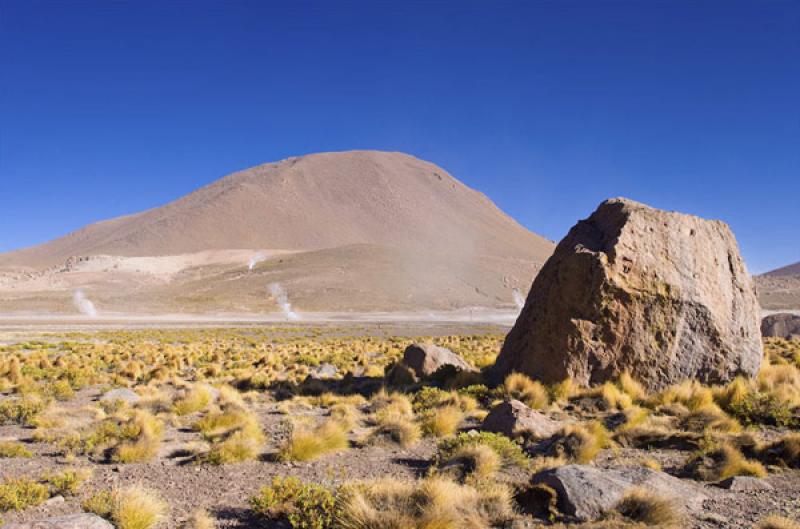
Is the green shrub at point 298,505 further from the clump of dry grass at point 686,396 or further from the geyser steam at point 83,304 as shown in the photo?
the geyser steam at point 83,304

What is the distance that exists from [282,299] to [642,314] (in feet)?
238

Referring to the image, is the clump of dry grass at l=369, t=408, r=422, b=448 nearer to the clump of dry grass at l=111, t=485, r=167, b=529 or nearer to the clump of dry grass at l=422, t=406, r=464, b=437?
the clump of dry grass at l=422, t=406, r=464, b=437

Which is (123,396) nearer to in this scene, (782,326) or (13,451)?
(13,451)

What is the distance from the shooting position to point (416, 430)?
8.55m

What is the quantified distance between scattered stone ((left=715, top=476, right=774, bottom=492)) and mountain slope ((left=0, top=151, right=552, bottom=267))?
128m

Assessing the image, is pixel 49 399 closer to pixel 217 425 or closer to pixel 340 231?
pixel 217 425

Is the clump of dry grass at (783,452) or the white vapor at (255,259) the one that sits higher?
the white vapor at (255,259)

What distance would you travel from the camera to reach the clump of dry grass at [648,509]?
4.87 meters

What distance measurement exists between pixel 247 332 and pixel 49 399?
29.8 m

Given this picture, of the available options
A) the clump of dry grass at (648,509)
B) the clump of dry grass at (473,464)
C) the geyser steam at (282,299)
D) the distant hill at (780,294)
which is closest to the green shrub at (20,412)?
the clump of dry grass at (473,464)

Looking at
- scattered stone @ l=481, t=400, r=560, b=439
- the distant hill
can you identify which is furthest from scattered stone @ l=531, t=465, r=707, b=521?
the distant hill

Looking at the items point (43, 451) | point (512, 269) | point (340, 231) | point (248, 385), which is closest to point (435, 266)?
point (512, 269)

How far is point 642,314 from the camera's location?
10922 millimetres

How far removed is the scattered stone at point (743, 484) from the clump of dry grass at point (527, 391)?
13.4 ft
